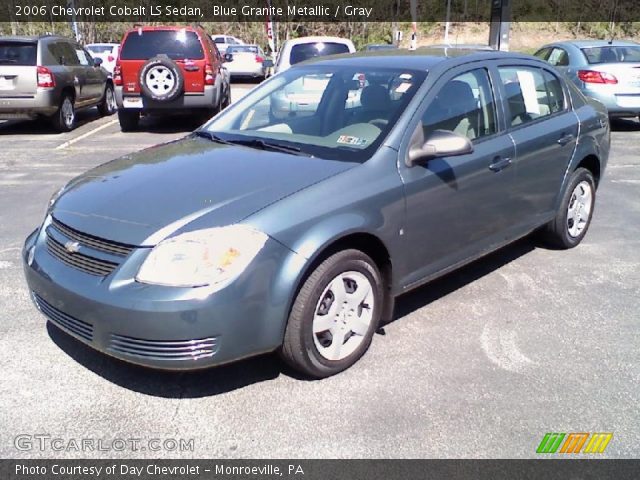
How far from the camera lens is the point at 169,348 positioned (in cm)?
269

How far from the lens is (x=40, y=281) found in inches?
119

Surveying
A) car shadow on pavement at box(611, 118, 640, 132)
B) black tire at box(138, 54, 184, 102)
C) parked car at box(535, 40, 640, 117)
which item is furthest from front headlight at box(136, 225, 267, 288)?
car shadow on pavement at box(611, 118, 640, 132)

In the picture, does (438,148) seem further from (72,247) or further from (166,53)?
(166,53)

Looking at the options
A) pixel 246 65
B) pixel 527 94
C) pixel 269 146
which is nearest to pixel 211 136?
pixel 269 146

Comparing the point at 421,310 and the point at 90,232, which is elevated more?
the point at 90,232

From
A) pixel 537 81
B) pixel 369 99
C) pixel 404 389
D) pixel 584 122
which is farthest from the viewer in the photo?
pixel 584 122

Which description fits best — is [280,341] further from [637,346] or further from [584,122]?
[584,122]

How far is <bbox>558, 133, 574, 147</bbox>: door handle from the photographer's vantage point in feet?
14.9

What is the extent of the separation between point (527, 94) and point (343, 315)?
2.36 meters

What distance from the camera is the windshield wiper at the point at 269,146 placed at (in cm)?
347

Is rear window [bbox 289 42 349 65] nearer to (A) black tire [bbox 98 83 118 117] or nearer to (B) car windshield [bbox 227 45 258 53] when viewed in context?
(A) black tire [bbox 98 83 118 117]

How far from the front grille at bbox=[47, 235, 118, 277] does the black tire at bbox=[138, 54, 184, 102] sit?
299 inches

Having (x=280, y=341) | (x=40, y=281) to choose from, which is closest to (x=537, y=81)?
(x=280, y=341)

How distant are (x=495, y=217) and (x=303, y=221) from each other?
170 centimetres
